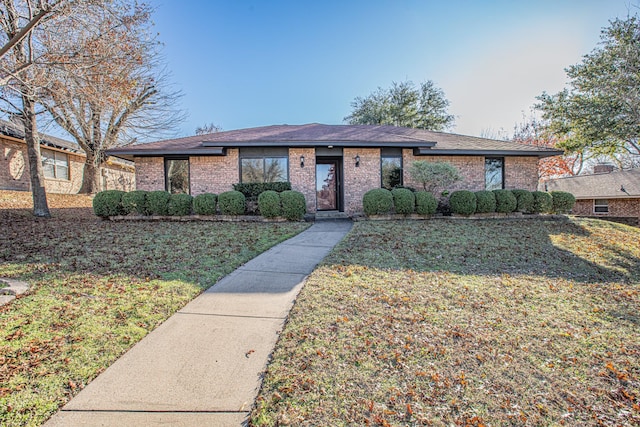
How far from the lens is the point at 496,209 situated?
416 inches

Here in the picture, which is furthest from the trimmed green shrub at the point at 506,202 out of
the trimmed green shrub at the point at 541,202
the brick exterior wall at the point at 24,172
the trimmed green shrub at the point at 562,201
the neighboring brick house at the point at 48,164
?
the neighboring brick house at the point at 48,164

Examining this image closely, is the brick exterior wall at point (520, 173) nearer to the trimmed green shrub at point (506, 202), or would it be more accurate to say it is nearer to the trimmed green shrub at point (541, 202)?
the trimmed green shrub at point (541, 202)

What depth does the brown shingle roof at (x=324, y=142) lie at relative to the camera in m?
10.8

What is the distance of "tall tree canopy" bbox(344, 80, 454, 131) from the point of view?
22.7 meters

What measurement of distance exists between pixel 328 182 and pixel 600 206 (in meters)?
18.6

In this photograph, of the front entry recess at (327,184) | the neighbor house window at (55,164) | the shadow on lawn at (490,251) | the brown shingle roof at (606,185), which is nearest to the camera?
the shadow on lawn at (490,251)

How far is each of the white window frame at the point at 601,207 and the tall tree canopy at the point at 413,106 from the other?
10465mm

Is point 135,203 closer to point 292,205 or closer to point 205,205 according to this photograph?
point 205,205

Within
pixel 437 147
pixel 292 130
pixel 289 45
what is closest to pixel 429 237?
pixel 437 147

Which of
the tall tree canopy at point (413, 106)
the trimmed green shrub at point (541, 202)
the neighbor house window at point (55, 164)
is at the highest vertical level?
the tall tree canopy at point (413, 106)

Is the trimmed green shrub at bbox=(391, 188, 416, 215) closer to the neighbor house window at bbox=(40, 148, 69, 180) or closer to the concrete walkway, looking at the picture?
the concrete walkway

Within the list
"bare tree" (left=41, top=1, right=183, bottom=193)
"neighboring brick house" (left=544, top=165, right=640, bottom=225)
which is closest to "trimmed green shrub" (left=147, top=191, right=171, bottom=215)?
"bare tree" (left=41, top=1, right=183, bottom=193)

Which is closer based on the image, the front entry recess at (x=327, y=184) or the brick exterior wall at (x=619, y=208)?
the front entry recess at (x=327, y=184)

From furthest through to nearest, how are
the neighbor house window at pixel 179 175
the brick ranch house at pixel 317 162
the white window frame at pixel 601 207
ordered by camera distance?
1. the white window frame at pixel 601 207
2. the neighbor house window at pixel 179 175
3. the brick ranch house at pixel 317 162
